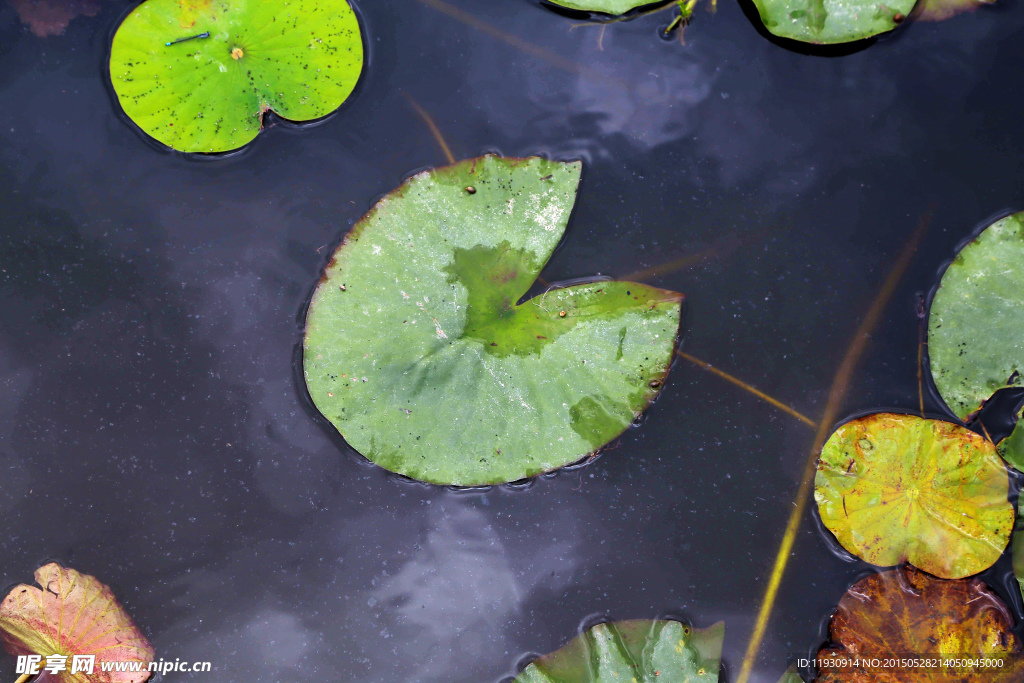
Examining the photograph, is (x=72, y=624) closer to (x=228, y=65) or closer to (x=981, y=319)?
(x=228, y=65)

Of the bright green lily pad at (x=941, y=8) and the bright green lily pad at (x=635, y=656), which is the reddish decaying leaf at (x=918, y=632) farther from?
the bright green lily pad at (x=941, y=8)

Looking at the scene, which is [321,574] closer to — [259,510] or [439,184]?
[259,510]

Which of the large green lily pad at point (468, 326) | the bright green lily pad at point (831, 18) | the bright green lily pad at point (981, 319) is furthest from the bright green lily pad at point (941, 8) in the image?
the large green lily pad at point (468, 326)

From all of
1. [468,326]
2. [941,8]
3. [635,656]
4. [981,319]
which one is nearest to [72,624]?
[468,326]

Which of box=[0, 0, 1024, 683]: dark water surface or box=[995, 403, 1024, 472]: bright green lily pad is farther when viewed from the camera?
box=[0, 0, 1024, 683]: dark water surface

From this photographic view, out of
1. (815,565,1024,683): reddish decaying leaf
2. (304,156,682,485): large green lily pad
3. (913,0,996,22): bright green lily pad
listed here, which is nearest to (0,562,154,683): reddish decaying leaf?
(304,156,682,485): large green lily pad

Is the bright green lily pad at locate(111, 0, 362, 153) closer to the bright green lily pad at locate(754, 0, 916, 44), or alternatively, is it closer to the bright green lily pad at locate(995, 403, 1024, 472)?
the bright green lily pad at locate(754, 0, 916, 44)

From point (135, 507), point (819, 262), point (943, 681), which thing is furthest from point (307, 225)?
point (943, 681)
